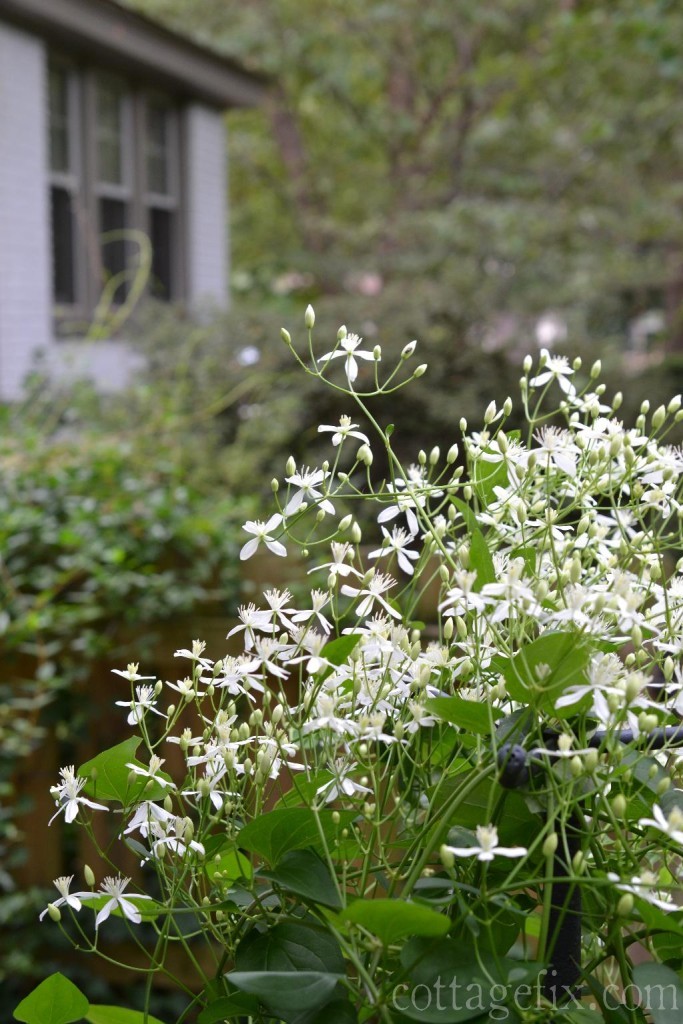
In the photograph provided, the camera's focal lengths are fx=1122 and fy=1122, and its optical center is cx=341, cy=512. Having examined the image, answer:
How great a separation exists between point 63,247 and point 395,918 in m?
8.35

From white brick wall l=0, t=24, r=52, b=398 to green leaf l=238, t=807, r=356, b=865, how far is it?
22.7 ft

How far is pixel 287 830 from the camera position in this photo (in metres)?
0.88

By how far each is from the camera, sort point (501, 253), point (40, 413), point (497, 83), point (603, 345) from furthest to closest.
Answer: point (497, 83) → point (501, 253) → point (603, 345) → point (40, 413)

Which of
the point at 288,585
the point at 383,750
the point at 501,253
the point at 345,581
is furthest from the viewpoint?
the point at 501,253

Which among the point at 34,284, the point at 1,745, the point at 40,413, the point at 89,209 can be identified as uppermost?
the point at 89,209

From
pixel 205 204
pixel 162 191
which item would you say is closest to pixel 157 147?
pixel 162 191

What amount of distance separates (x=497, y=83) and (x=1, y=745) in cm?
1110

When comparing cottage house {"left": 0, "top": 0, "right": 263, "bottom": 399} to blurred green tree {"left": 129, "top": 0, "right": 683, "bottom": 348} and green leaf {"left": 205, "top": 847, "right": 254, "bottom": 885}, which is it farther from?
green leaf {"left": 205, "top": 847, "right": 254, "bottom": 885}

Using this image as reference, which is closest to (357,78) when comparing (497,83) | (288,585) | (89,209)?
(497,83)

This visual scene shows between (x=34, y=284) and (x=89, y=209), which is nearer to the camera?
(x=34, y=284)

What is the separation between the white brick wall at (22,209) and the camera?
7.57m

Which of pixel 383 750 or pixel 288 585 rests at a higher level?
pixel 383 750

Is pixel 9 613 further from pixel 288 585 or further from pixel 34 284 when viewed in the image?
pixel 34 284

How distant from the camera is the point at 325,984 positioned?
0.79 metres
